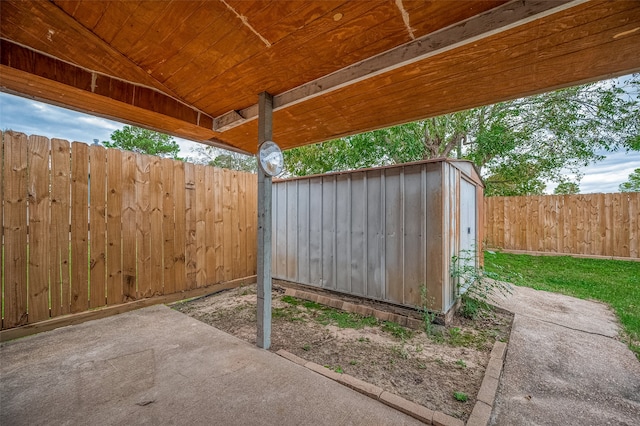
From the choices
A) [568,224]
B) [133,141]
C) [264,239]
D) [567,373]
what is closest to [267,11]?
[264,239]

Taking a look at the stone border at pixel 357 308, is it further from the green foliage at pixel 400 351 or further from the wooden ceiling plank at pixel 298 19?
the wooden ceiling plank at pixel 298 19

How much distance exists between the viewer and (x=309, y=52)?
6.02 feet

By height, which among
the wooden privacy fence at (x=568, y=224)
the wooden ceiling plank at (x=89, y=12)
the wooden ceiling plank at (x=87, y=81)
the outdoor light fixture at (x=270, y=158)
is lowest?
the wooden privacy fence at (x=568, y=224)

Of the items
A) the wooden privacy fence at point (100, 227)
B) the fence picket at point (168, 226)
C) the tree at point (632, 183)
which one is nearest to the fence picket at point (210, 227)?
the wooden privacy fence at point (100, 227)

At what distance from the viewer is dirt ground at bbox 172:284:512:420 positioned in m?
1.87

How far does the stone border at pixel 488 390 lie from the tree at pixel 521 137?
4658 mm

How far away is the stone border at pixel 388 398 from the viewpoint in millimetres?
1531

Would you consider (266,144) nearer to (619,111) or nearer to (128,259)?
(128,259)

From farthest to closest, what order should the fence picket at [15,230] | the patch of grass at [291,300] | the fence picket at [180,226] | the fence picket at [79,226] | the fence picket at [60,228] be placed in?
the patch of grass at [291,300]
the fence picket at [180,226]
the fence picket at [79,226]
the fence picket at [60,228]
the fence picket at [15,230]

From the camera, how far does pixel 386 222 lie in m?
3.29

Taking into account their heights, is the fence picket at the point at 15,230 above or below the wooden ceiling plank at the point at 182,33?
below

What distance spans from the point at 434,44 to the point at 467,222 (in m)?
3.11

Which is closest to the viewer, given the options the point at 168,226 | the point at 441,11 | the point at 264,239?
the point at 441,11

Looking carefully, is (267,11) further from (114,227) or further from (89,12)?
(114,227)
